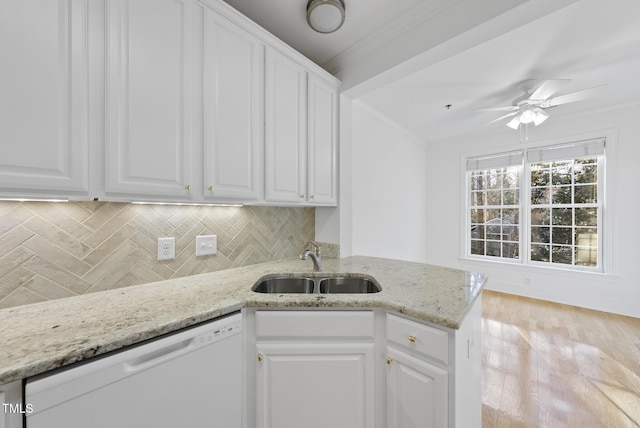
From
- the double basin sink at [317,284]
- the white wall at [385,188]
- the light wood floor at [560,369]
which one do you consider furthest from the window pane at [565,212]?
the double basin sink at [317,284]

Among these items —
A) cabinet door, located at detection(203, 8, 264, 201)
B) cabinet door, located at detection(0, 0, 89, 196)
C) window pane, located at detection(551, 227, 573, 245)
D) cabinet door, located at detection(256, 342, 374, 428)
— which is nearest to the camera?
cabinet door, located at detection(0, 0, 89, 196)

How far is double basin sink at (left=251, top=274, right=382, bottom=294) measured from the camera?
5.70ft

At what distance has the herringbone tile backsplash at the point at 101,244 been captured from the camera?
3.52 feet

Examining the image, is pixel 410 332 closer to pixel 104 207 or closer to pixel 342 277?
pixel 342 277

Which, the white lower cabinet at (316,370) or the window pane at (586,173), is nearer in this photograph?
the white lower cabinet at (316,370)

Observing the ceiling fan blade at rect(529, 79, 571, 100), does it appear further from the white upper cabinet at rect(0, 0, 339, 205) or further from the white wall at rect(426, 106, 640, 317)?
the white upper cabinet at rect(0, 0, 339, 205)

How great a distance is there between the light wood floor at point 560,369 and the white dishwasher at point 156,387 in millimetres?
1713

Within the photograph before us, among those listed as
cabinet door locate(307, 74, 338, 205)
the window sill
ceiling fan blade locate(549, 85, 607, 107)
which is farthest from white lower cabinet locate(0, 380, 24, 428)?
the window sill

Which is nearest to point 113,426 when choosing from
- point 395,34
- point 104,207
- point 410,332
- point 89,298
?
point 89,298

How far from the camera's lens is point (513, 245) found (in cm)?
417

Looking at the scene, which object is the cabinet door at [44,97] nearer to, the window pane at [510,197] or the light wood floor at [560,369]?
the light wood floor at [560,369]

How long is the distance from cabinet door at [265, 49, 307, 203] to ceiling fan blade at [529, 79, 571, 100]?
2.38 meters

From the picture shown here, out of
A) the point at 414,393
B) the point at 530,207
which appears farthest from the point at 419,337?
the point at 530,207

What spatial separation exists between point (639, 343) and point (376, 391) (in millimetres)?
3329
